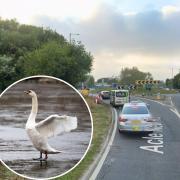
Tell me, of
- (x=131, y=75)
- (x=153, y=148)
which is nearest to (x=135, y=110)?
(x=153, y=148)

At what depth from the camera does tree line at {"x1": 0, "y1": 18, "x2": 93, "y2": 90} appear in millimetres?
39250

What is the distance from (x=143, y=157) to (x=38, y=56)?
25.5 m

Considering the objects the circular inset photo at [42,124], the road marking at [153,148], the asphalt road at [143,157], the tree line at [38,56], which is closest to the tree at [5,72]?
the tree line at [38,56]

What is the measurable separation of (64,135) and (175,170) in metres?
9.38

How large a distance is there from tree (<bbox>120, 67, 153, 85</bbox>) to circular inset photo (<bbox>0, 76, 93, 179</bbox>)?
154 metres

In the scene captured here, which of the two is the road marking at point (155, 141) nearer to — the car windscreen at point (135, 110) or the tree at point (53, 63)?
the car windscreen at point (135, 110)

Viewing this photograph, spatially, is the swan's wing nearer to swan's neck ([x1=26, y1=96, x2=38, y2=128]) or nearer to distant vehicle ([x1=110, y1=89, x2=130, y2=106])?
swan's neck ([x1=26, y1=96, x2=38, y2=128])

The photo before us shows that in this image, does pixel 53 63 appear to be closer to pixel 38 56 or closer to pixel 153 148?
pixel 38 56

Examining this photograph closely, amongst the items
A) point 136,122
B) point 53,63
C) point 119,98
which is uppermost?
point 53,63

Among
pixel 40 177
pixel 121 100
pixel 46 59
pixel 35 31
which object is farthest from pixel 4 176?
pixel 35 31

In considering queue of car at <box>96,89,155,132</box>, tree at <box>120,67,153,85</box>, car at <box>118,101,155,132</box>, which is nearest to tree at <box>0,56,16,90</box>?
queue of car at <box>96,89,155,132</box>

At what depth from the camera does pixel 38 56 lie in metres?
39.1

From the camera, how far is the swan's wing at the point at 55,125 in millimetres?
3414

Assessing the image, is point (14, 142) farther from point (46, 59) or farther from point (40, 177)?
point (46, 59)
